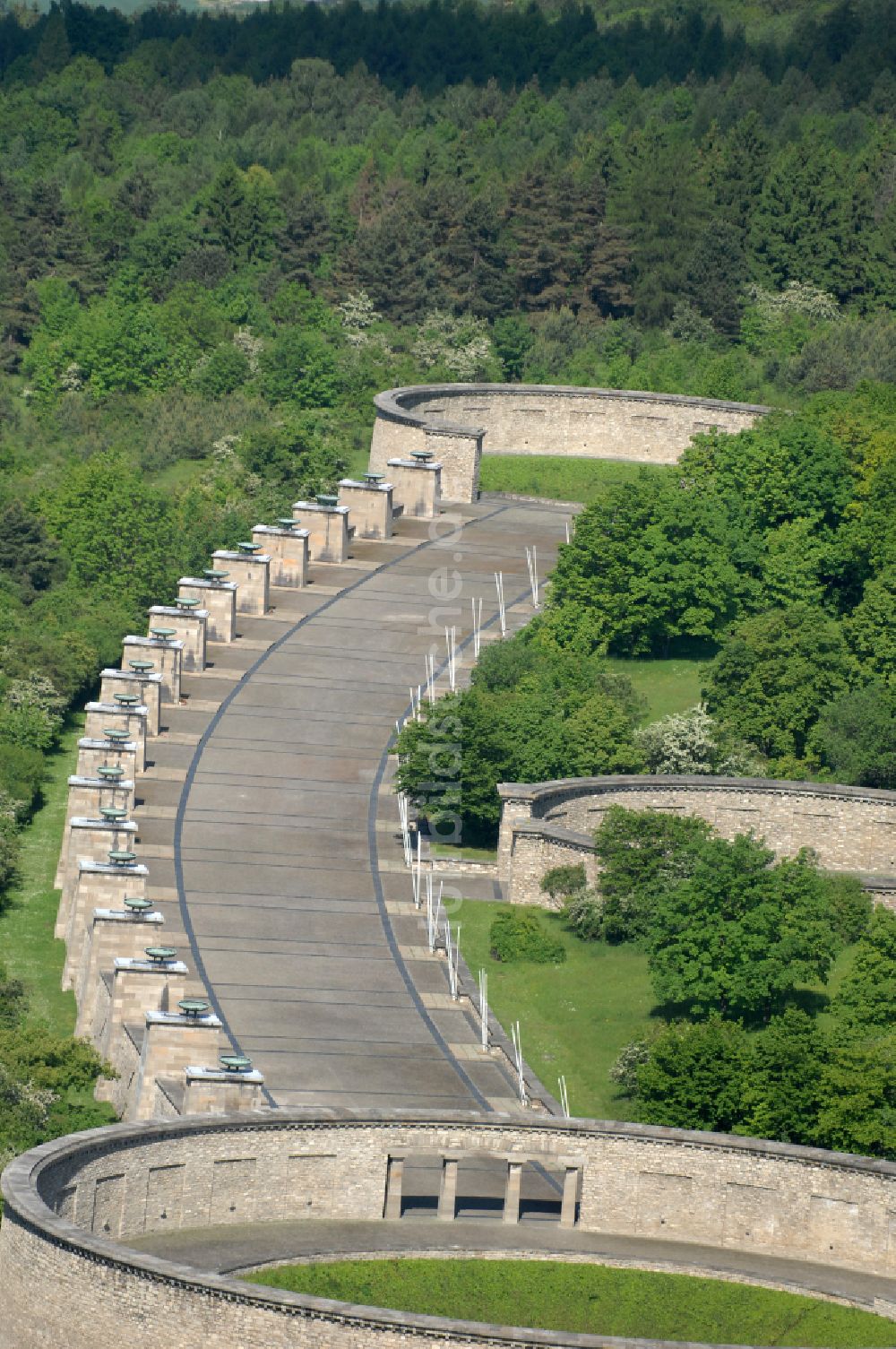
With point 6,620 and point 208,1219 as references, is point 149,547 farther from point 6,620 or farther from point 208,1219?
point 208,1219

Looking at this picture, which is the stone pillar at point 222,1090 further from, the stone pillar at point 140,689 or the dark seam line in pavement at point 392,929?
the stone pillar at point 140,689

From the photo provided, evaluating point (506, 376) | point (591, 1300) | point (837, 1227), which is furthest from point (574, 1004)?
point (506, 376)

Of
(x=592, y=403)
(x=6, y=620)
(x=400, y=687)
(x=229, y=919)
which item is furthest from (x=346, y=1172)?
(x=592, y=403)

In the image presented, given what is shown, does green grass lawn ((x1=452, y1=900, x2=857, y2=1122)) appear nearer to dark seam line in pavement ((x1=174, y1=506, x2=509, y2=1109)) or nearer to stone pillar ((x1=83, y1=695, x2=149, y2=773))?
dark seam line in pavement ((x1=174, y1=506, x2=509, y2=1109))

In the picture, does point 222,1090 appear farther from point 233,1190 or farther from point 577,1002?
point 577,1002

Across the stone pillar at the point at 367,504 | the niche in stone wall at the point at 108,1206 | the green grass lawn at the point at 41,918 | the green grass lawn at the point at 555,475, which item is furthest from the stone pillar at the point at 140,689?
the niche in stone wall at the point at 108,1206
